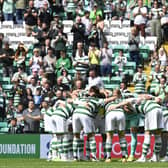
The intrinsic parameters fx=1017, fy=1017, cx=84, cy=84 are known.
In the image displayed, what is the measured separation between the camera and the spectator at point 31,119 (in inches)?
1184

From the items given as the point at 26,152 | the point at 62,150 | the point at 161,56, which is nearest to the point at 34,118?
the point at 26,152

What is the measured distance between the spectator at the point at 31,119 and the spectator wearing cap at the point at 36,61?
346 centimetres

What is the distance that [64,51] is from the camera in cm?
3397

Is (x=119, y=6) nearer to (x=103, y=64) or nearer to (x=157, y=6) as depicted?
(x=157, y=6)

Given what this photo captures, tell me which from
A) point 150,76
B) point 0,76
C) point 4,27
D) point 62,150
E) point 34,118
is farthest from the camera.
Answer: point 4,27

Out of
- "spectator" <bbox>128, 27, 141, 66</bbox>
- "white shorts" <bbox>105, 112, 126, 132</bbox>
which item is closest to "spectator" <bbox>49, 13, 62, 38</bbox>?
"spectator" <bbox>128, 27, 141, 66</bbox>

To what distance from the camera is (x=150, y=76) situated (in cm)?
3216

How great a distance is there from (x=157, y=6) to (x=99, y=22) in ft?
7.34

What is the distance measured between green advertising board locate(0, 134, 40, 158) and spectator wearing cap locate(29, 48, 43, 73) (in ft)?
13.8

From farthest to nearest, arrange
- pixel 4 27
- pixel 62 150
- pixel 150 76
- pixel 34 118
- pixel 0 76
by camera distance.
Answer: pixel 4 27 < pixel 0 76 < pixel 150 76 < pixel 34 118 < pixel 62 150

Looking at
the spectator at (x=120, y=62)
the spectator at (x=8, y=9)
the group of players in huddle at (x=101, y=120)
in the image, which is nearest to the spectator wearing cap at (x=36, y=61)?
the spectator at (x=120, y=62)

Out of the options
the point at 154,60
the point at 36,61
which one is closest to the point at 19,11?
the point at 36,61

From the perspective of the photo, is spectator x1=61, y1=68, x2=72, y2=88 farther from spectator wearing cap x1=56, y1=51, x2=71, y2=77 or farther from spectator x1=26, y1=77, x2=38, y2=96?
spectator x1=26, y1=77, x2=38, y2=96

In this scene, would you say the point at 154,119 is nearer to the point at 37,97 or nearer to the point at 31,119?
the point at 31,119
